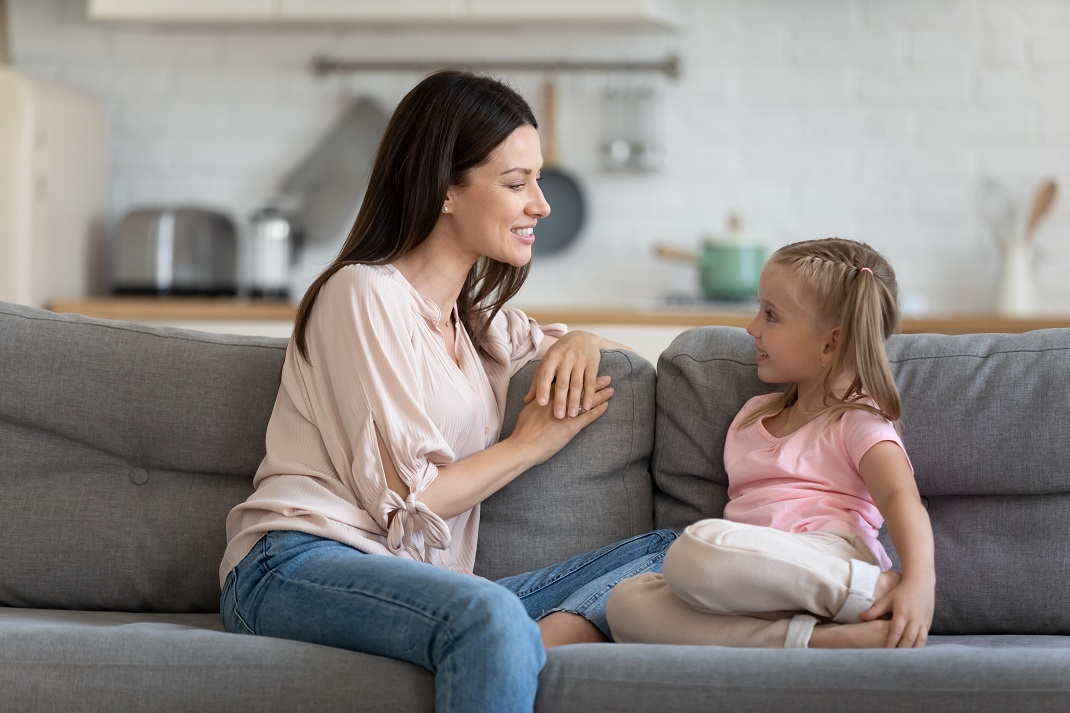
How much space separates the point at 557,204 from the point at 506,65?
505mm

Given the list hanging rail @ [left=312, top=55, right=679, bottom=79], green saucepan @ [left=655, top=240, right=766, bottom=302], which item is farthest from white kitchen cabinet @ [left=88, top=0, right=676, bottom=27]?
green saucepan @ [left=655, top=240, right=766, bottom=302]

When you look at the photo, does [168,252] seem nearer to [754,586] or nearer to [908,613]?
[754,586]

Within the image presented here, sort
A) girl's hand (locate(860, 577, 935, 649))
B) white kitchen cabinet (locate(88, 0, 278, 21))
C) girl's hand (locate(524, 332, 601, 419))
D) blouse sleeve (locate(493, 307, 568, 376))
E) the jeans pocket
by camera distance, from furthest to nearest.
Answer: white kitchen cabinet (locate(88, 0, 278, 21)) → blouse sleeve (locate(493, 307, 568, 376)) → girl's hand (locate(524, 332, 601, 419)) → the jeans pocket → girl's hand (locate(860, 577, 935, 649))

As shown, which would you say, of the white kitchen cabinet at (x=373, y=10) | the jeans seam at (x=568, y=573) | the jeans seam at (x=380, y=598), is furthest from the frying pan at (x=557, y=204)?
the jeans seam at (x=380, y=598)

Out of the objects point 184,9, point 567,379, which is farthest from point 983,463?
point 184,9

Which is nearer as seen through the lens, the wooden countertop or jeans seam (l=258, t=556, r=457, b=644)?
A: jeans seam (l=258, t=556, r=457, b=644)

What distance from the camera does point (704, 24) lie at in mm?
4020

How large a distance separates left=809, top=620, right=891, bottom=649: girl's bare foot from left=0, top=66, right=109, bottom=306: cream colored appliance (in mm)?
A: 2907

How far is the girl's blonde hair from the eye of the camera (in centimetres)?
171

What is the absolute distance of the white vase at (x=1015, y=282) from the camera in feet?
12.2

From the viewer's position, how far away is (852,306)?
5.67 ft

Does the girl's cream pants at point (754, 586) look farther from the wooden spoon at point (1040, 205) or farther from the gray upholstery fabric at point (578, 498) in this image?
the wooden spoon at point (1040, 205)

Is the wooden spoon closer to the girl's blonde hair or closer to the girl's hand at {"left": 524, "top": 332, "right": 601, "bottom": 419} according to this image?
the girl's blonde hair

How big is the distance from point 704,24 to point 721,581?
9.46 ft
